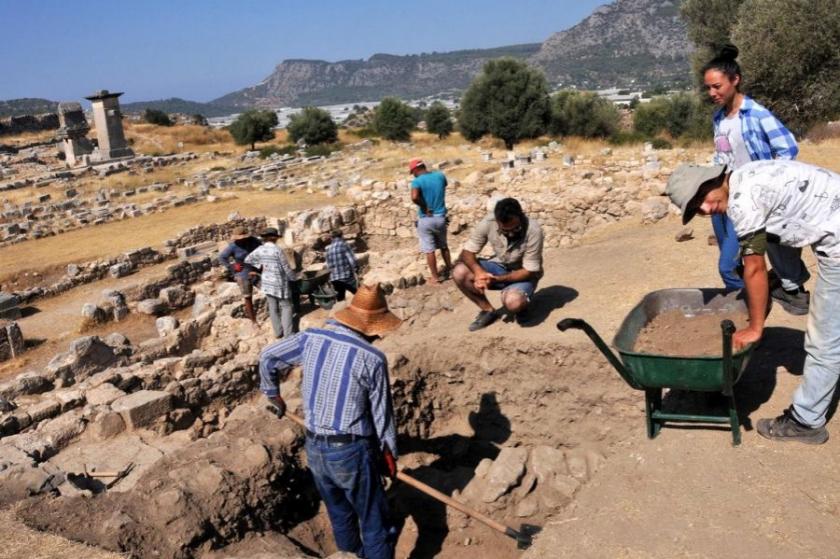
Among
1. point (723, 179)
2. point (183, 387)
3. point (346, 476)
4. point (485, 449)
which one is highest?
point (723, 179)

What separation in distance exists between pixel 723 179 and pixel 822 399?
59.6 inches

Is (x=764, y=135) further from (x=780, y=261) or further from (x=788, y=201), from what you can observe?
(x=788, y=201)

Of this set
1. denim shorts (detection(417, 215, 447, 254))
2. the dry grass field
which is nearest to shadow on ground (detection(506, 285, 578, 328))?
denim shorts (detection(417, 215, 447, 254))

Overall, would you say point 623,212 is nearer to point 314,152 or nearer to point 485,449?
point 485,449

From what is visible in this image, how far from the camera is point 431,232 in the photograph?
962cm

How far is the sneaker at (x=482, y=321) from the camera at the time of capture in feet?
24.1

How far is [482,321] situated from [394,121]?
36.6 meters

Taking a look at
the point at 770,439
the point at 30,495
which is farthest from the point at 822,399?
the point at 30,495

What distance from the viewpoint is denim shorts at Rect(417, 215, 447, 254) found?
31.4 feet

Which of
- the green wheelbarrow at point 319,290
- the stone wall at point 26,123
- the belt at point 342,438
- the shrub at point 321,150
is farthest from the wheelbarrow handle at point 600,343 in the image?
the stone wall at point 26,123

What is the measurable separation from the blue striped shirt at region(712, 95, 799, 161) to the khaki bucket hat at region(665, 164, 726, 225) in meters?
1.19

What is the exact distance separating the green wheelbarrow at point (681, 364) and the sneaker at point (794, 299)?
0.28m

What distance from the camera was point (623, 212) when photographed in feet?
39.0

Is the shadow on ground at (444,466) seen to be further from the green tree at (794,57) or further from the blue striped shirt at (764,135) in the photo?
the green tree at (794,57)
